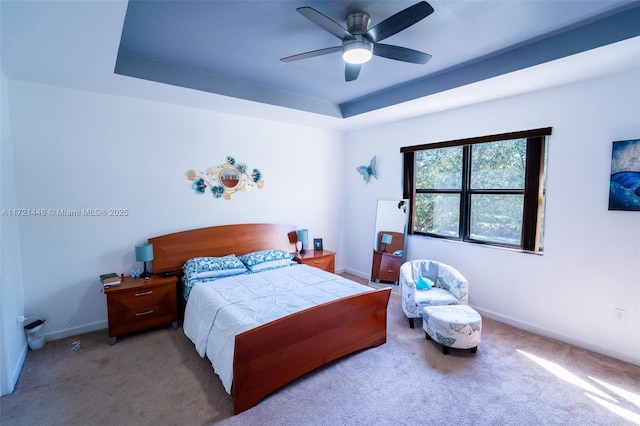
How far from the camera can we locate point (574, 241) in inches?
114

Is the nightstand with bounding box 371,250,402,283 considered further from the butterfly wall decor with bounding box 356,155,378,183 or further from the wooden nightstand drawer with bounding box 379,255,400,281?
the butterfly wall decor with bounding box 356,155,378,183

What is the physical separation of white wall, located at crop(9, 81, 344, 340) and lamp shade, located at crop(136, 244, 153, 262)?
27 centimetres

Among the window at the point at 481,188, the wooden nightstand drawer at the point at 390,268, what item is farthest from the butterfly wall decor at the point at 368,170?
the wooden nightstand drawer at the point at 390,268

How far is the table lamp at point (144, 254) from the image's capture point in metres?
3.12

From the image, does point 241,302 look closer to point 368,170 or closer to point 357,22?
point 357,22

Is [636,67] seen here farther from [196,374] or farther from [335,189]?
[196,374]

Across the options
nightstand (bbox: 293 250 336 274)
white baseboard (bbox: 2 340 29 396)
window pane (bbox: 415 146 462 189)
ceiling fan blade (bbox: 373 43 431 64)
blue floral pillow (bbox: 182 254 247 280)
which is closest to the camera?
ceiling fan blade (bbox: 373 43 431 64)

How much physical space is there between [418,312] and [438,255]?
3.48ft

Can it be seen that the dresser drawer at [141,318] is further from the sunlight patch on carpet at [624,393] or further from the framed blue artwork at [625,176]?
the framed blue artwork at [625,176]

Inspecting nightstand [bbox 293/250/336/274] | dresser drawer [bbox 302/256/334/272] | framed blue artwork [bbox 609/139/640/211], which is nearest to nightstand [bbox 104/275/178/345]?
nightstand [bbox 293/250/336/274]

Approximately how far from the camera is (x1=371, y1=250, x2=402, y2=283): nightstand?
4340mm

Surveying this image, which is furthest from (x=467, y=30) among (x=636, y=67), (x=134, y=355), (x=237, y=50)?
(x=134, y=355)

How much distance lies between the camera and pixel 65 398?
2154 millimetres

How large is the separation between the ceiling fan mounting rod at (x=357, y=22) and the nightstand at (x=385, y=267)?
309cm
